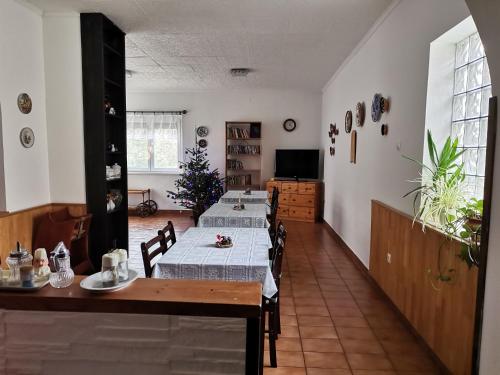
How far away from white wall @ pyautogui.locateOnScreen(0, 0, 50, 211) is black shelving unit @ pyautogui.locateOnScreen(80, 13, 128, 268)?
43cm

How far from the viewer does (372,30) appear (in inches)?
149

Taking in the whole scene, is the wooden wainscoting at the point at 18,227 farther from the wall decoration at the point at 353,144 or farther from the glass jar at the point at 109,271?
the wall decoration at the point at 353,144

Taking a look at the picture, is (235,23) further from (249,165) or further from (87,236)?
(249,165)

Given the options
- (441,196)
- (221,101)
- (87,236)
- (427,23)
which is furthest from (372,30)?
(221,101)

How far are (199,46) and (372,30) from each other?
6.94 feet

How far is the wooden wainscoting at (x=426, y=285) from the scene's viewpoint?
1.97 meters

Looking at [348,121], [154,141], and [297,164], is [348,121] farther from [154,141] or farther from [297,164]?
[154,141]

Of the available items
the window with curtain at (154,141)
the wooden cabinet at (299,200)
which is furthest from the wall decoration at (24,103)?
the wooden cabinet at (299,200)

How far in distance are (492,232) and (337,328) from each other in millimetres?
1626

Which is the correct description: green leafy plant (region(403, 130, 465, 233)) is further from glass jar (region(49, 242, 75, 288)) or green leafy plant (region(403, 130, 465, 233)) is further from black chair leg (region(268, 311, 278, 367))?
glass jar (region(49, 242, 75, 288))

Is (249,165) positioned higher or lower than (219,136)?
lower

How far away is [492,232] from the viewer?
1.47m

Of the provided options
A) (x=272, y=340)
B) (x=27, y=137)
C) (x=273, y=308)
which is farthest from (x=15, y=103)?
(x=272, y=340)

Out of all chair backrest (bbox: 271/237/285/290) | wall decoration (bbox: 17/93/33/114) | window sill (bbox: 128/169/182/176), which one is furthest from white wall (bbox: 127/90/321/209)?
chair backrest (bbox: 271/237/285/290)
